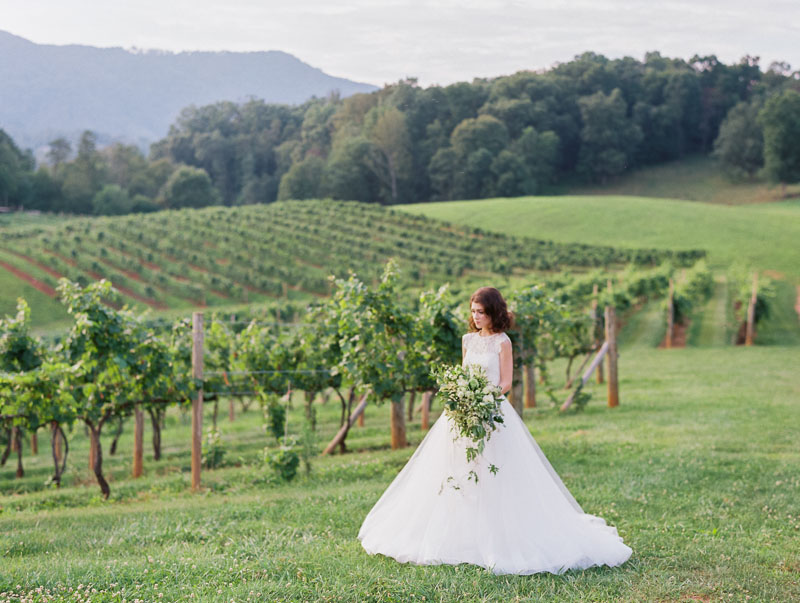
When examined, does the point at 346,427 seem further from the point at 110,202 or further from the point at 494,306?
the point at 110,202

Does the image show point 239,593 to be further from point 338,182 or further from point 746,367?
point 338,182

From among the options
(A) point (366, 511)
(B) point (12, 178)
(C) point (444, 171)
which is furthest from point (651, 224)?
(B) point (12, 178)

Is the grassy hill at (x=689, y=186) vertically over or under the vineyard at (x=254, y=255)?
over

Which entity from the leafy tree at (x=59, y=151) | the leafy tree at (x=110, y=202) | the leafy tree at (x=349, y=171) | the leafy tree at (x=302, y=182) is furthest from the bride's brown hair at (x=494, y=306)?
the leafy tree at (x=59, y=151)

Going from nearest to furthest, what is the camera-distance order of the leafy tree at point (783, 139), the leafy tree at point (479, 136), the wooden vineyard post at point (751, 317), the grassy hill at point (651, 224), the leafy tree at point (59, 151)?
the wooden vineyard post at point (751, 317) → the grassy hill at point (651, 224) → the leafy tree at point (783, 139) → the leafy tree at point (479, 136) → the leafy tree at point (59, 151)

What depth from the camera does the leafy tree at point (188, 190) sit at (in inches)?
3260

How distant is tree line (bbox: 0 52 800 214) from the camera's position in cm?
7856

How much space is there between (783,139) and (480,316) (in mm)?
81157

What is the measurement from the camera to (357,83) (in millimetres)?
103625

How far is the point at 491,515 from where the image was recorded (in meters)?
4.85

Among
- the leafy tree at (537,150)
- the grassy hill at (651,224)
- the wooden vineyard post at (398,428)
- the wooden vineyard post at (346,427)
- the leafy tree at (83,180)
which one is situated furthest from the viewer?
the leafy tree at (537,150)

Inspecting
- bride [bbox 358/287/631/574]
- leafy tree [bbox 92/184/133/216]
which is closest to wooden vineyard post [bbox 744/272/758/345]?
bride [bbox 358/287/631/574]

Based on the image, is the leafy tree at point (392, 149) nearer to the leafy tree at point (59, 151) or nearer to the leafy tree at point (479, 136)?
the leafy tree at point (479, 136)

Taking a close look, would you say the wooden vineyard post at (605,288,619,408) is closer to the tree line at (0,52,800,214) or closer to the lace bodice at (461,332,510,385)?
the lace bodice at (461,332,510,385)
